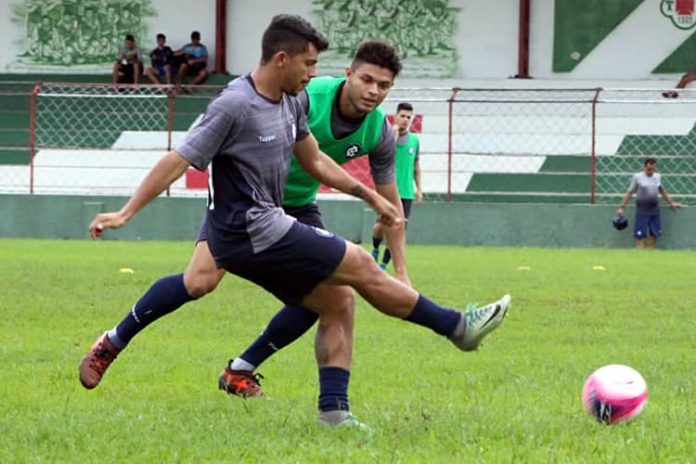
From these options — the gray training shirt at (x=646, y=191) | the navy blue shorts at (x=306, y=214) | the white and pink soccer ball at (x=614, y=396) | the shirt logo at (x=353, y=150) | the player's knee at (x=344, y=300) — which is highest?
the shirt logo at (x=353, y=150)

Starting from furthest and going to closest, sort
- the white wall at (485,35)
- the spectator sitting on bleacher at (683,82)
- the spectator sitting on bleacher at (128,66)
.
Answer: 1. the white wall at (485,35)
2. the spectator sitting on bleacher at (128,66)
3. the spectator sitting on bleacher at (683,82)

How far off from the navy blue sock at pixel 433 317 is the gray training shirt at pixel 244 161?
2.23 feet

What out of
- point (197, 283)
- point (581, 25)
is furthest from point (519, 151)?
point (197, 283)

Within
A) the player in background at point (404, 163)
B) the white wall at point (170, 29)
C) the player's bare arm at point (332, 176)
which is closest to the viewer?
the player's bare arm at point (332, 176)

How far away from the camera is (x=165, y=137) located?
32.2 meters

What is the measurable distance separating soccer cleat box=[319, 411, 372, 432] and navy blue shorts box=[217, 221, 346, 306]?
0.57 meters

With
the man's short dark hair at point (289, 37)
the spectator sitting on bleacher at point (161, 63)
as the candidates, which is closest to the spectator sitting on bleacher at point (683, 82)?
the spectator sitting on bleacher at point (161, 63)

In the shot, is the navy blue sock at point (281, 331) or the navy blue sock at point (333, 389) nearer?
the navy blue sock at point (333, 389)

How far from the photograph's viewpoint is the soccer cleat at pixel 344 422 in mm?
6338

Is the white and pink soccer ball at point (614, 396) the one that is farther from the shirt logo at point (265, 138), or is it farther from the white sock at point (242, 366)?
the white sock at point (242, 366)

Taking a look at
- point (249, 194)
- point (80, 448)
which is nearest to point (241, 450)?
point (80, 448)

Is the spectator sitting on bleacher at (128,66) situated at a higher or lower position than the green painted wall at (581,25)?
lower

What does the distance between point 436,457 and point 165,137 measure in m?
27.0

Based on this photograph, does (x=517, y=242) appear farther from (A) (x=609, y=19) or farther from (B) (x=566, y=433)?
(B) (x=566, y=433)
